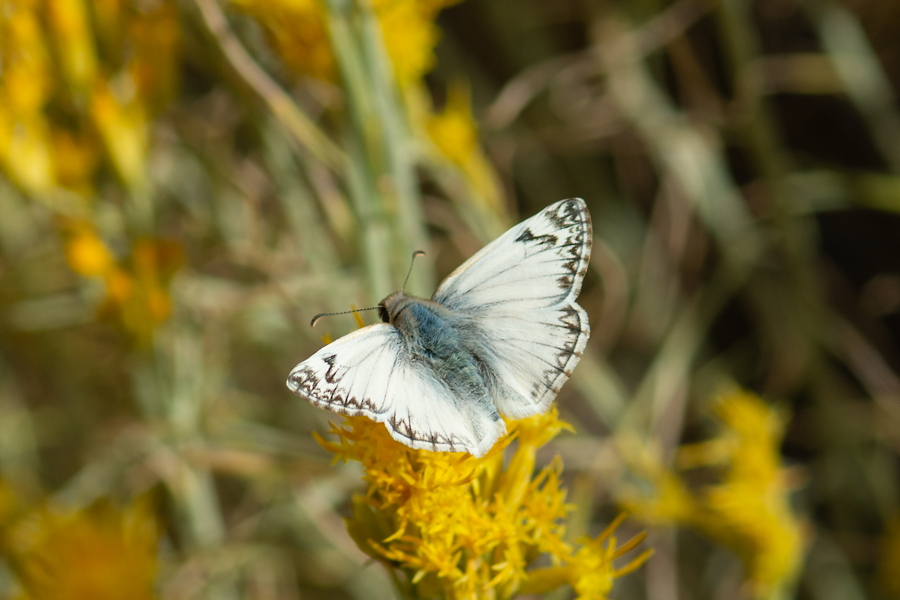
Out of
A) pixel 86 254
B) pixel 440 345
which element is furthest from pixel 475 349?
pixel 86 254

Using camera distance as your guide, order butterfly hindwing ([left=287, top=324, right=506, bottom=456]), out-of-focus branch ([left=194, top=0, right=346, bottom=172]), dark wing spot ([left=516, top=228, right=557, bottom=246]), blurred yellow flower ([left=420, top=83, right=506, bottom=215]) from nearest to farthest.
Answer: butterfly hindwing ([left=287, top=324, right=506, bottom=456]) < dark wing spot ([left=516, top=228, right=557, bottom=246]) < out-of-focus branch ([left=194, top=0, right=346, bottom=172]) < blurred yellow flower ([left=420, top=83, right=506, bottom=215])

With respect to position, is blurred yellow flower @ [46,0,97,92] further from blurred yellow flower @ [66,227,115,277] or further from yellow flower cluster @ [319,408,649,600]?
yellow flower cluster @ [319,408,649,600]

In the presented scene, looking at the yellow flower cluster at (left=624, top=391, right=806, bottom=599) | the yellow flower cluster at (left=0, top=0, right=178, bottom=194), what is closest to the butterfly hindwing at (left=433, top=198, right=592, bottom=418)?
the yellow flower cluster at (left=624, top=391, right=806, bottom=599)

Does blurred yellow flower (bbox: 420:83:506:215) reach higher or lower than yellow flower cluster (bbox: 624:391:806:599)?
higher

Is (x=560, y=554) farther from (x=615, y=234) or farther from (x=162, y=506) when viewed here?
(x=615, y=234)

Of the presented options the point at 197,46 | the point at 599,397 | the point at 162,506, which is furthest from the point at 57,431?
the point at 599,397
